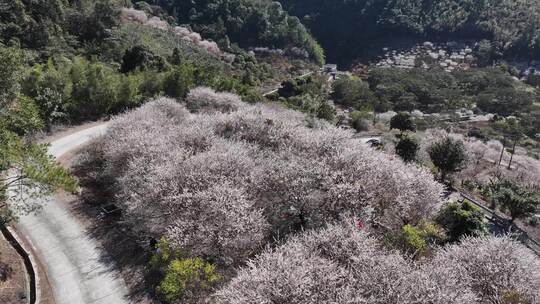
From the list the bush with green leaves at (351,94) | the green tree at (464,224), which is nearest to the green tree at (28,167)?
the green tree at (464,224)

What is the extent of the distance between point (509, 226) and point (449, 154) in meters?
7.40

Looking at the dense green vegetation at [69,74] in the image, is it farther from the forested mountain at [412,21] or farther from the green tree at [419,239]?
the forested mountain at [412,21]

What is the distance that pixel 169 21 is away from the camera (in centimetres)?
11194

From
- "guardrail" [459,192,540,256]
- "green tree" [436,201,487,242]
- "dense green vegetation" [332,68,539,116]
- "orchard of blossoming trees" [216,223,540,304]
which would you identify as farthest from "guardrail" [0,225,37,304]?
"dense green vegetation" [332,68,539,116]

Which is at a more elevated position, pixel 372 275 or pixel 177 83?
pixel 372 275

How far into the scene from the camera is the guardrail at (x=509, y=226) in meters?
30.7

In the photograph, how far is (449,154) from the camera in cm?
3756

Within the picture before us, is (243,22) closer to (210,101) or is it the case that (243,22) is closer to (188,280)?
(210,101)

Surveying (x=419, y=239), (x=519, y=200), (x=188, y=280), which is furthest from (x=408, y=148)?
(x=188, y=280)

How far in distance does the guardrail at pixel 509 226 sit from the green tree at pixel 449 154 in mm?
3041

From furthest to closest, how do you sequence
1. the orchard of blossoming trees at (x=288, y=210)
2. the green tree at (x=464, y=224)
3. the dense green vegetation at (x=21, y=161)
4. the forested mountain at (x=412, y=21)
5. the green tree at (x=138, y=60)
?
the forested mountain at (x=412, y=21), the green tree at (x=138, y=60), the green tree at (x=464, y=224), the dense green vegetation at (x=21, y=161), the orchard of blossoming trees at (x=288, y=210)

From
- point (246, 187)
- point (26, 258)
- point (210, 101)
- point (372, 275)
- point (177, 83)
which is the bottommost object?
point (26, 258)

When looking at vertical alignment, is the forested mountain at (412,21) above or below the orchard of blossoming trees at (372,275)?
below

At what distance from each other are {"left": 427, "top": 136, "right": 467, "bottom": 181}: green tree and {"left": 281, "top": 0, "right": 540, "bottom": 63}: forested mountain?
4553 inches
